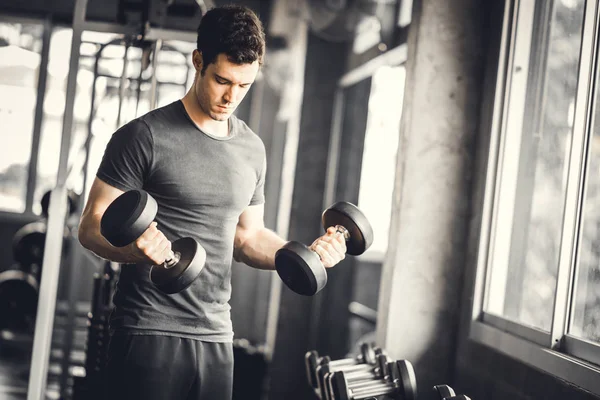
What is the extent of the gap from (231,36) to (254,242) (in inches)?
24.3

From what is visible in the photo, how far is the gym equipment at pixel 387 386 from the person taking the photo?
7.44 ft

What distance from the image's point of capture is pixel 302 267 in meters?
1.74

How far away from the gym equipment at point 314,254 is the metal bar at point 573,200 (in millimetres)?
643

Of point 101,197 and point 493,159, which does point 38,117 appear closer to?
point 493,159

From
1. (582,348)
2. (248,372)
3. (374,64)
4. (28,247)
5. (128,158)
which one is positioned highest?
(374,64)

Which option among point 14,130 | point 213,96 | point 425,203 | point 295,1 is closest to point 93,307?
point 425,203

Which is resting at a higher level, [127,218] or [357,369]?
[127,218]

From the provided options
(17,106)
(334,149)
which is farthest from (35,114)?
(334,149)

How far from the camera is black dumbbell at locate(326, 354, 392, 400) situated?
8.09ft

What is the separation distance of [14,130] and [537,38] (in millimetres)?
6716

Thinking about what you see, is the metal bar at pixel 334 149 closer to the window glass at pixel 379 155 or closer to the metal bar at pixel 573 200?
the window glass at pixel 379 155

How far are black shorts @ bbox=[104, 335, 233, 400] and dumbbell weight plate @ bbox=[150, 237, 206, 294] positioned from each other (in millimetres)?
197

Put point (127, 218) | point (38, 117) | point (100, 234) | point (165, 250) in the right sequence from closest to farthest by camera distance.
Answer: point (127, 218)
point (165, 250)
point (100, 234)
point (38, 117)

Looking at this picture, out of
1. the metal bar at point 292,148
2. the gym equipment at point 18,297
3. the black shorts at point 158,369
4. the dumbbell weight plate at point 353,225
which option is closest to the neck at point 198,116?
the dumbbell weight plate at point 353,225
